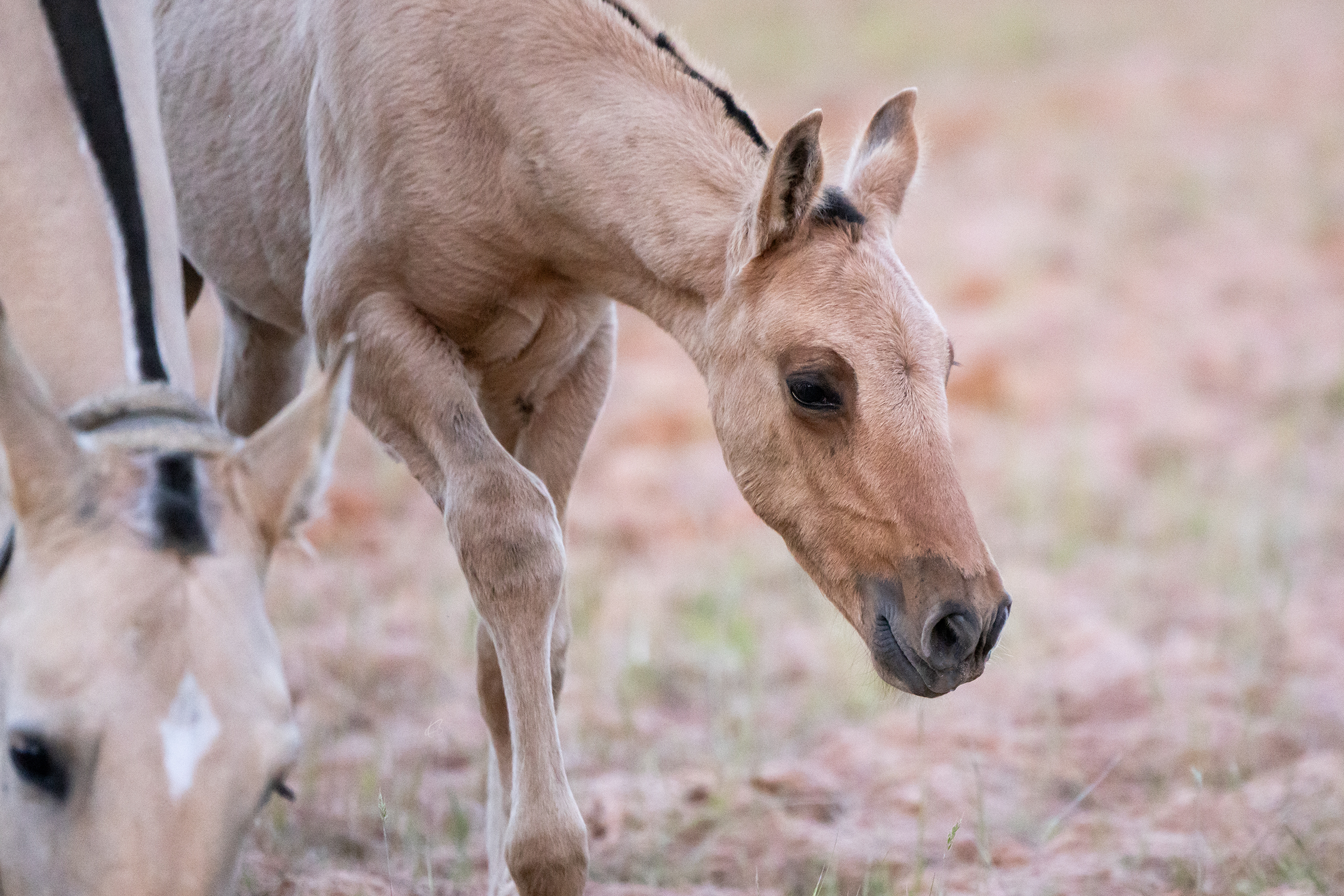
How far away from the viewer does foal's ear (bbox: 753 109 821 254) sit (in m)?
3.18

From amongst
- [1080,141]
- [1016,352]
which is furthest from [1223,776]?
[1080,141]

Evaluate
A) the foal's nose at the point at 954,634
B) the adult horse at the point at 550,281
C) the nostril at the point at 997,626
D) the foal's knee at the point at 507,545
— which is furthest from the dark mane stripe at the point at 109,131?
the nostril at the point at 997,626

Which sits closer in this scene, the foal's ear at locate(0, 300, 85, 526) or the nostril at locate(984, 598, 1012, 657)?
the foal's ear at locate(0, 300, 85, 526)

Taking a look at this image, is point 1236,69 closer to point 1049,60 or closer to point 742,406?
point 1049,60

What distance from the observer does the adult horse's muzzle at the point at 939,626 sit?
3.00 m

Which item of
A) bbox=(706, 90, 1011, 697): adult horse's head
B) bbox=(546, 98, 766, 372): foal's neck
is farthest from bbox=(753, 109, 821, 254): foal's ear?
bbox=(546, 98, 766, 372): foal's neck

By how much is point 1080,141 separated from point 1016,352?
475 cm

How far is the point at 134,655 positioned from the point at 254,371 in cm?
282

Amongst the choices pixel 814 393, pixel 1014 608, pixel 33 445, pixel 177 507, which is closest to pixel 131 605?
pixel 177 507

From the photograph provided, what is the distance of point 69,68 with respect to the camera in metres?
2.88

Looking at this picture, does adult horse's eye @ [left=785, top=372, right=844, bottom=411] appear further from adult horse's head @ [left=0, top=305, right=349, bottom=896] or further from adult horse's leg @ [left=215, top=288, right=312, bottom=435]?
adult horse's leg @ [left=215, top=288, right=312, bottom=435]

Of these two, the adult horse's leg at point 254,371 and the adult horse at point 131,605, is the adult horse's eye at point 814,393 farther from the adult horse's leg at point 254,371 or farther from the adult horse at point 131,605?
the adult horse's leg at point 254,371

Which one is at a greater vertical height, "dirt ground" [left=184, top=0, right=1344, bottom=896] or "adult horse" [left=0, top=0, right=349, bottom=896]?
"adult horse" [left=0, top=0, right=349, bottom=896]

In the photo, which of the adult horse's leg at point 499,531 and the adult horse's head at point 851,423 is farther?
→ the adult horse's leg at point 499,531
